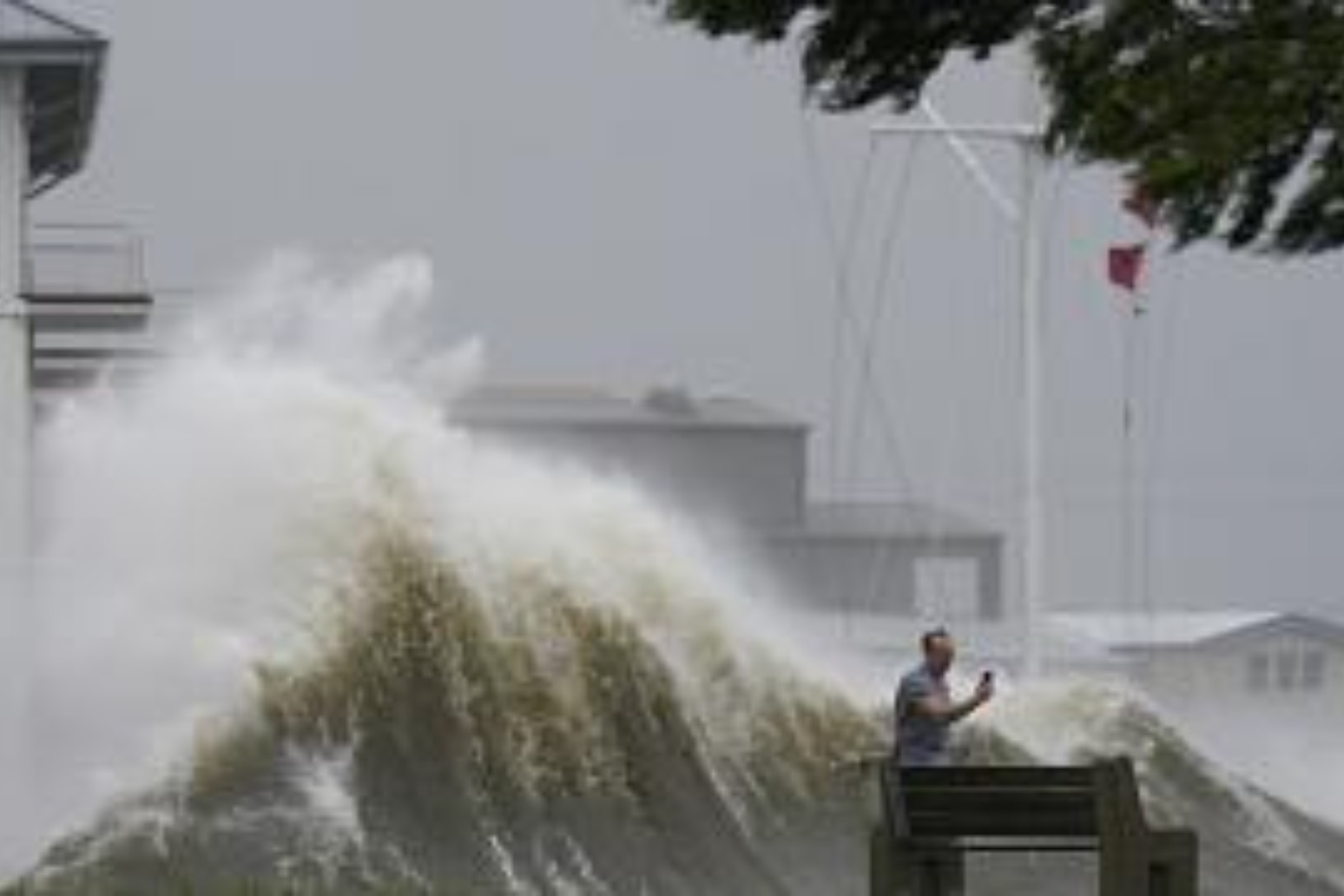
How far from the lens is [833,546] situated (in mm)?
81812

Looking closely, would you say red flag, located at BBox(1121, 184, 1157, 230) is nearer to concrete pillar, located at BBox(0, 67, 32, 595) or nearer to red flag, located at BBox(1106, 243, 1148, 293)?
red flag, located at BBox(1106, 243, 1148, 293)

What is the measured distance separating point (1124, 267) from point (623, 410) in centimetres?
4517

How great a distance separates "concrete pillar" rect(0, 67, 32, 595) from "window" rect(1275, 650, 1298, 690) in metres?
41.8

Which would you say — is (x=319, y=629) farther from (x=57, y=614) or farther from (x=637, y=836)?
(x=57, y=614)

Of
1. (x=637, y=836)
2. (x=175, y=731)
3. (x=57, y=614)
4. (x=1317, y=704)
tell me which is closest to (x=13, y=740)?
(x=57, y=614)

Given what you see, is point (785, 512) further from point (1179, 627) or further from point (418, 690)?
point (418, 690)

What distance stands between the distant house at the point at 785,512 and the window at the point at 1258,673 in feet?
17.7

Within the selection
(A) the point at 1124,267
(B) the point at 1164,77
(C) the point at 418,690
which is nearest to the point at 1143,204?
(B) the point at 1164,77

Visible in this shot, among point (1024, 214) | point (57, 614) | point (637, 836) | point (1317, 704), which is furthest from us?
point (1317, 704)

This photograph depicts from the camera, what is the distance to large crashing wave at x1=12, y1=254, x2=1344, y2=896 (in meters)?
23.7

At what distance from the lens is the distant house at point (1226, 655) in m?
71.8

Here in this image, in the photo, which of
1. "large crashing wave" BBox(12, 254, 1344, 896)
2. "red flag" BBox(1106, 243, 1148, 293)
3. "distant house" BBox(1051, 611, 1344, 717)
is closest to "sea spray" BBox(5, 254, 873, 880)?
"large crashing wave" BBox(12, 254, 1344, 896)

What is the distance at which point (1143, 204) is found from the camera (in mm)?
11391

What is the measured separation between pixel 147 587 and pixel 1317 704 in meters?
53.6
